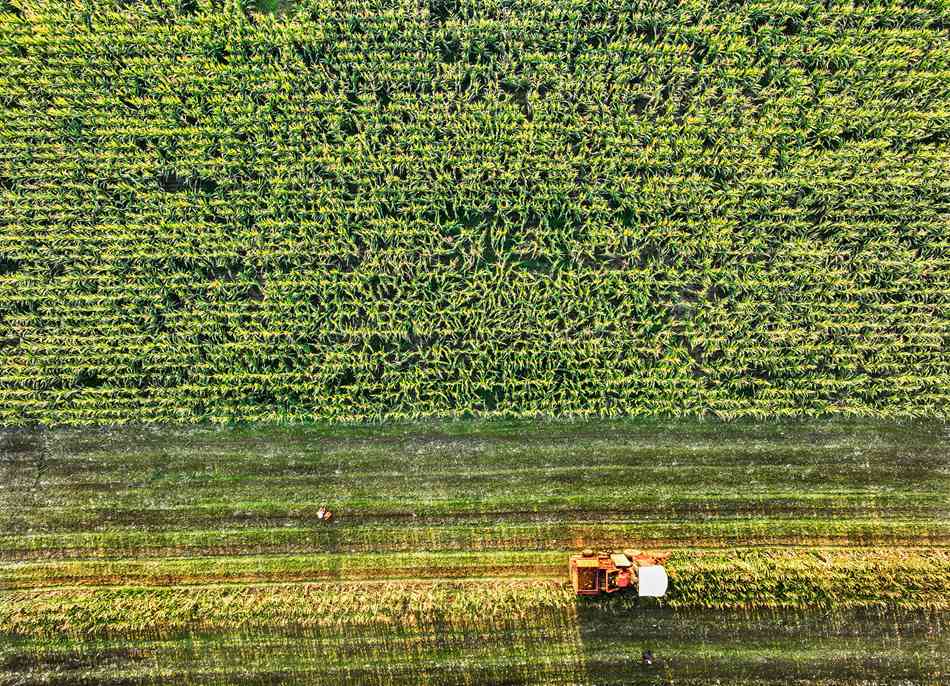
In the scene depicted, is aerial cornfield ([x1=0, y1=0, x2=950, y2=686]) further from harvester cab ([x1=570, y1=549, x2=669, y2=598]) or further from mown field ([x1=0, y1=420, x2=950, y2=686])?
harvester cab ([x1=570, y1=549, x2=669, y2=598])

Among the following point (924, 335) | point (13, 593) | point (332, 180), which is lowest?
point (13, 593)

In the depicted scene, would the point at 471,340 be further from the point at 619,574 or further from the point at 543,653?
the point at 543,653

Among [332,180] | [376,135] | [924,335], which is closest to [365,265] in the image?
[332,180]

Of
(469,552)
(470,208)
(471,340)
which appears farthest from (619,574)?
(470,208)

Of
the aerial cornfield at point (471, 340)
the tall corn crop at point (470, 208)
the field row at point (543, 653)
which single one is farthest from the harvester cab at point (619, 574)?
the tall corn crop at point (470, 208)

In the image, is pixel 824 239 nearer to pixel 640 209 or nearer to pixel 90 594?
pixel 640 209
